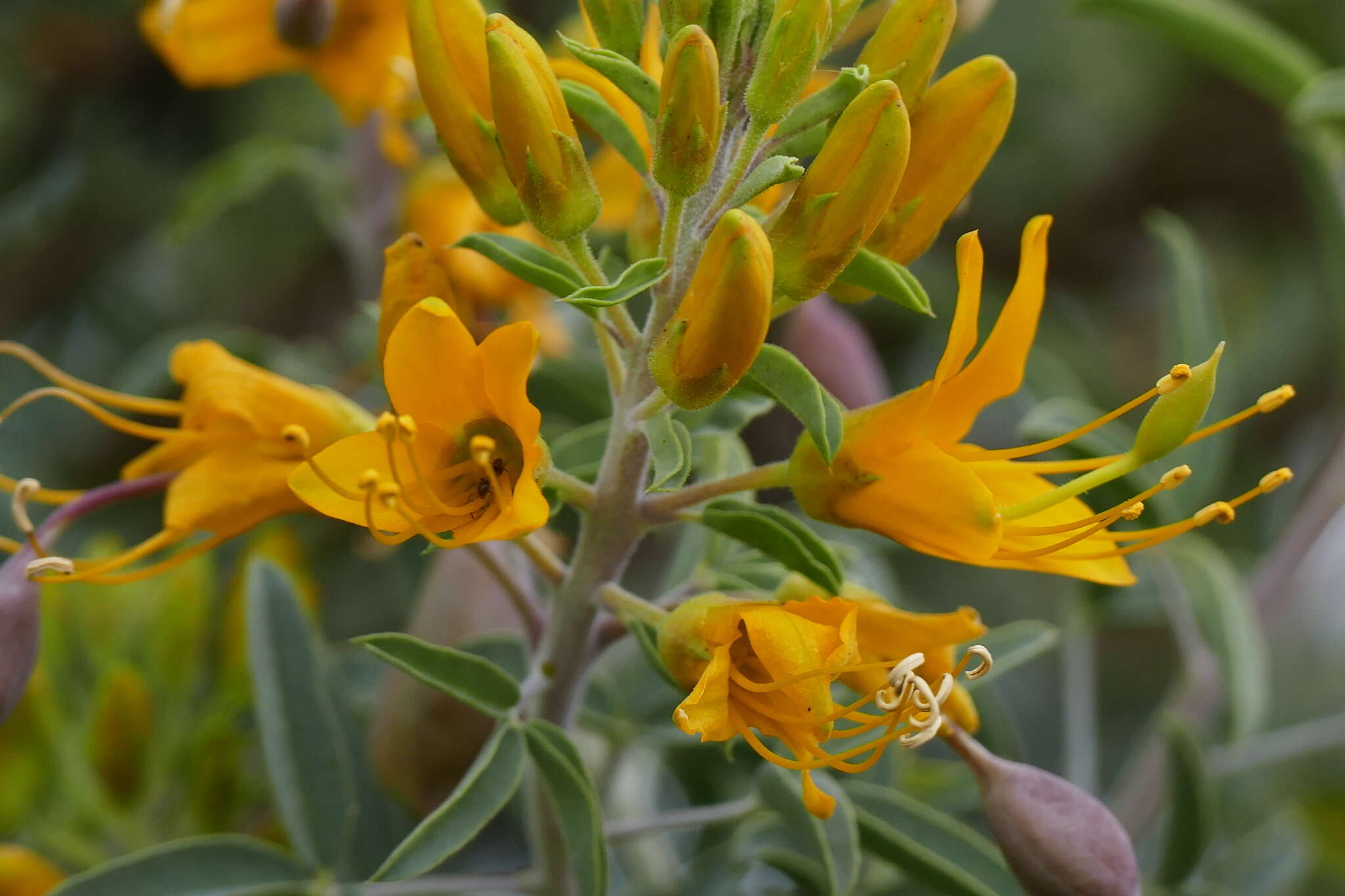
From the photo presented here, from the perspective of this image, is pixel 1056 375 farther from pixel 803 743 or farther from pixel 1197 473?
pixel 803 743

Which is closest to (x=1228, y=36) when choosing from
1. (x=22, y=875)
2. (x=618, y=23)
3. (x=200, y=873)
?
(x=618, y=23)

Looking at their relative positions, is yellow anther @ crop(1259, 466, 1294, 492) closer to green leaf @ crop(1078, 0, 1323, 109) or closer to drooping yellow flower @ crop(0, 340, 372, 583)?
drooping yellow flower @ crop(0, 340, 372, 583)

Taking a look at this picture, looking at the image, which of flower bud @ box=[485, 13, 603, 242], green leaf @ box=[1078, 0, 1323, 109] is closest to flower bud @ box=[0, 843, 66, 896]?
flower bud @ box=[485, 13, 603, 242]

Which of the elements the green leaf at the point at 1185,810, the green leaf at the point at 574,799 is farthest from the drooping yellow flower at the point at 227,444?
the green leaf at the point at 1185,810

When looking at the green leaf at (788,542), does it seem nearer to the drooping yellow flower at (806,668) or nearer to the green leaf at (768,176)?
the drooping yellow flower at (806,668)

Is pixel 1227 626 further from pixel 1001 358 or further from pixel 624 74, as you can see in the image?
pixel 624 74
